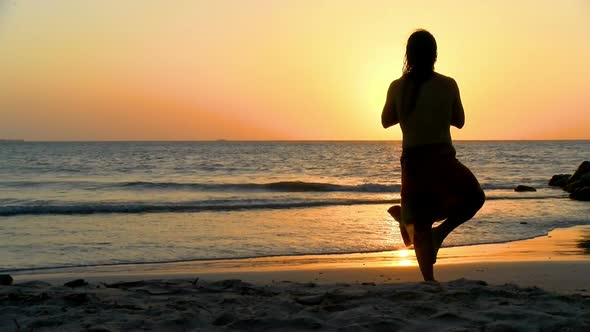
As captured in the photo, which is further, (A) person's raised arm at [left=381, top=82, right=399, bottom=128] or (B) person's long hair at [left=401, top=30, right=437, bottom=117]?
(A) person's raised arm at [left=381, top=82, right=399, bottom=128]

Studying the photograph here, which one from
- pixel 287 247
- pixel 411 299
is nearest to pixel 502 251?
pixel 287 247

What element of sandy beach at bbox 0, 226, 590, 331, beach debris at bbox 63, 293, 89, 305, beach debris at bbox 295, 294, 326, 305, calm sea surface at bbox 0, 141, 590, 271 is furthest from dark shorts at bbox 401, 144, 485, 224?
calm sea surface at bbox 0, 141, 590, 271

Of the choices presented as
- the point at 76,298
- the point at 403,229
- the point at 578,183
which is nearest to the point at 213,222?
the point at 76,298

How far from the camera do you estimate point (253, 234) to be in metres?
10.8

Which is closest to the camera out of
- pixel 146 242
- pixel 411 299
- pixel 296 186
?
pixel 411 299

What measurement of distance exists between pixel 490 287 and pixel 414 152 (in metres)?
1.23

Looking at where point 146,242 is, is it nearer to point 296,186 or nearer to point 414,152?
point 414,152

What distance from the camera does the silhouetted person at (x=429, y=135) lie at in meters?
4.21

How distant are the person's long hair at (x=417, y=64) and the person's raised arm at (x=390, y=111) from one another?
0.09m

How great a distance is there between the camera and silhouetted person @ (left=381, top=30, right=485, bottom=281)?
4.21 m

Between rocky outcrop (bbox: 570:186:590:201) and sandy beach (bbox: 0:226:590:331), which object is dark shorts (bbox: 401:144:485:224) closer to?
sandy beach (bbox: 0:226:590:331)

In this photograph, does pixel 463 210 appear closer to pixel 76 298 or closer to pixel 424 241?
pixel 424 241

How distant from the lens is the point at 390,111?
4371 mm

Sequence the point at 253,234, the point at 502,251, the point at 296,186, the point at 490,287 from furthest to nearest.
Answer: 1. the point at 296,186
2. the point at 253,234
3. the point at 502,251
4. the point at 490,287
